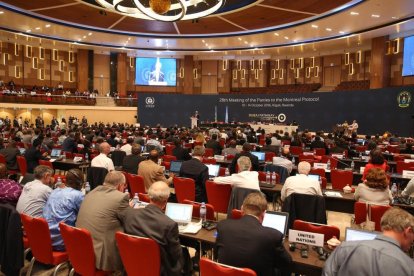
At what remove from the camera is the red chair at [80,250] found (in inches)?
130

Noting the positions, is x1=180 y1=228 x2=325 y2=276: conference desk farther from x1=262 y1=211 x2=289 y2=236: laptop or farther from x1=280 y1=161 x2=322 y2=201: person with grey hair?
x1=280 y1=161 x2=322 y2=201: person with grey hair

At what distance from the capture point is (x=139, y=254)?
10.5 feet

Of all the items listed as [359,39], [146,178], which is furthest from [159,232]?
[359,39]

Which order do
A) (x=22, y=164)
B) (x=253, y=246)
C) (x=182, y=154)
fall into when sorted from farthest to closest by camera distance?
(x=182, y=154) → (x=22, y=164) → (x=253, y=246)

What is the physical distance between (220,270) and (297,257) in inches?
38.3

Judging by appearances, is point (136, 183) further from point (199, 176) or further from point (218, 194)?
point (218, 194)

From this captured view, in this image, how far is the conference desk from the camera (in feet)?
10.2

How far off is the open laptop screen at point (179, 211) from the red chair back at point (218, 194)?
1852 mm

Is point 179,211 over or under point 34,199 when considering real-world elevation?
under

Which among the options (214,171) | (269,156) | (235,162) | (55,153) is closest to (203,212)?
(214,171)

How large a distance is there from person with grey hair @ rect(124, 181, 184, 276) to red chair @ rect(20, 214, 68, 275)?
85 centimetres

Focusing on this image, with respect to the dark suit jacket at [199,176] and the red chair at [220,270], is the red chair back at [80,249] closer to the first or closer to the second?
the red chair at [220,270]

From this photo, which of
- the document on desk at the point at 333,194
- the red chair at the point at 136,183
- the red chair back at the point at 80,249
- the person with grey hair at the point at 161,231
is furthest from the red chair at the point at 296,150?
the red chair back at the point at 80,249

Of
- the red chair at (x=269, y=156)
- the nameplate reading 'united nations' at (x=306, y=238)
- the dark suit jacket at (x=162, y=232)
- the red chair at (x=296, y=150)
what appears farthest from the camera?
the red chair at (x=296, y=150)
